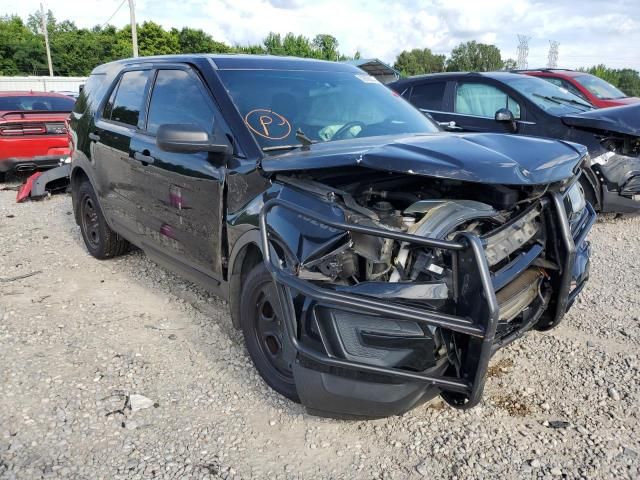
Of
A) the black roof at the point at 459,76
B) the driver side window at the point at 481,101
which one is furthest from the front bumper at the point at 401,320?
the black roof at the point at 459,76

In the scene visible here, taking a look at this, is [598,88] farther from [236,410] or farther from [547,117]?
[236,410]

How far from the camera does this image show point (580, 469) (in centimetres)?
238

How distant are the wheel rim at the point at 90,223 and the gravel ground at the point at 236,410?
43.2 inches

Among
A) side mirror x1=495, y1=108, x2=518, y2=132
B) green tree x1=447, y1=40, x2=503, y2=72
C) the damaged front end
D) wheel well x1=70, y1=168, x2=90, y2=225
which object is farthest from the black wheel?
green tree x1=447, y1=40, x2=503, y2=72

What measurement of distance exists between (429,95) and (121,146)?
4863 millimetres

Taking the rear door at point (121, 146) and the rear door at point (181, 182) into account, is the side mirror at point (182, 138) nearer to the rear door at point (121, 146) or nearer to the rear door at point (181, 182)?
the rear door at point (181, 182)

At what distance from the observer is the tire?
509cm

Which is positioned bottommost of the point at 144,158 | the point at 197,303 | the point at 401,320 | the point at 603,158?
the point at 197,303

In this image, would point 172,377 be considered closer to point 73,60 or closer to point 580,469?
point 580,469

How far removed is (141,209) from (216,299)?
881 mm

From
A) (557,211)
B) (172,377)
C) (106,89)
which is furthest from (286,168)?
(106,89)

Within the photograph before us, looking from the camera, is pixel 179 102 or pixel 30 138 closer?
pixel 179 102

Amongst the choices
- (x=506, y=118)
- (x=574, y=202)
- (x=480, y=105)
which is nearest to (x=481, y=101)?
(x=480, y=105)

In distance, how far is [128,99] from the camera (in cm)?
445
